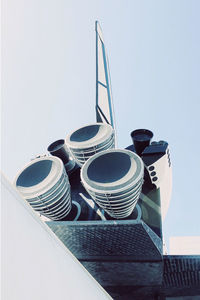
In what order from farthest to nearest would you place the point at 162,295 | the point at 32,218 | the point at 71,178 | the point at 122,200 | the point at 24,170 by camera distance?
the point at 71,178 → the point at 162,295 → the point at 24,170 → the point at 122,200 → the point at 32,218

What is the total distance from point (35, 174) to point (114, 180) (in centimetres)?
234

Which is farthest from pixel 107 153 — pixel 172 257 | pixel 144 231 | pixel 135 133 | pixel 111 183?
pixel 172 257

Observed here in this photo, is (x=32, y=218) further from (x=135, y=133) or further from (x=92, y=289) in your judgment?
(x=135, y=133)

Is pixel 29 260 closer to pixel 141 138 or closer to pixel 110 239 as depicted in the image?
pixel 110 239

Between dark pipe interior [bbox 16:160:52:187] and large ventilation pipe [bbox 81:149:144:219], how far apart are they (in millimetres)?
1241

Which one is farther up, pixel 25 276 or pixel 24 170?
pixel 25 276

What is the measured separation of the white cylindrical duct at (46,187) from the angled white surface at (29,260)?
12.7ft

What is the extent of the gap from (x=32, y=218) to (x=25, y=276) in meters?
0.57

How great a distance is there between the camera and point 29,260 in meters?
1.86

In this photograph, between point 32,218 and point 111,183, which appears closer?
point 32,218

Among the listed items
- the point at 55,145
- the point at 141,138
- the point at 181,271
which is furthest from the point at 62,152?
the point at 181,271

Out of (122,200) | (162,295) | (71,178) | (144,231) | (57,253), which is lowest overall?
(162,295)

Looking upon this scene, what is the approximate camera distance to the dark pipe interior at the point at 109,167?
6133 mm

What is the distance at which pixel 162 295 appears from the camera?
29.7 feet
